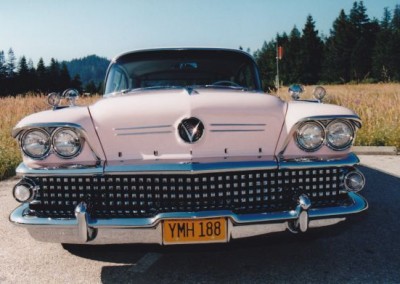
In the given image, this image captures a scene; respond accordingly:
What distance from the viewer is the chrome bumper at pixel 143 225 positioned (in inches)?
92.2

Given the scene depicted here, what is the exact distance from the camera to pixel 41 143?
2529mm

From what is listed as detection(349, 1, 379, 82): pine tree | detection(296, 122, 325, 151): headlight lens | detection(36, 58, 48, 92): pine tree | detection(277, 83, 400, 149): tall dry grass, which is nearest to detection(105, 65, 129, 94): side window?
detection(296, 122, 325, 151): headlight lens

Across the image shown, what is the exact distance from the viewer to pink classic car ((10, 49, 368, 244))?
7.80ft

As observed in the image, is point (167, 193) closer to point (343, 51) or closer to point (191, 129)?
point (191, 129)

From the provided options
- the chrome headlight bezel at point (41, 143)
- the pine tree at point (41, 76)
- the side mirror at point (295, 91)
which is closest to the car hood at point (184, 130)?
the chrome headlight bezel at point (41, 143)

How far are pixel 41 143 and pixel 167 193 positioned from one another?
79 cm

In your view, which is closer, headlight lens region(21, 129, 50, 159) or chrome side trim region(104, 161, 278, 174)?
chrome side trim region(104, 161, 278, 174)

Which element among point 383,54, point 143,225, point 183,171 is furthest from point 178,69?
point 383,54

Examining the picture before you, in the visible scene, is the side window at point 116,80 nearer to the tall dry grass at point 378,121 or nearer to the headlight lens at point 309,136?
the headlight lens at point 309,136

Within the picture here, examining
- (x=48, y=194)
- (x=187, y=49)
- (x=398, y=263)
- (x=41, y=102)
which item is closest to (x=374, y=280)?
(x=398, y=263)

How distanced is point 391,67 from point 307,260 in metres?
62.1

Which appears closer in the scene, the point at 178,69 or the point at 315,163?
the point at 315,163

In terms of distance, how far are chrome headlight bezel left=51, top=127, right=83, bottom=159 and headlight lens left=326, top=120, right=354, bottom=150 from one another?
1485 mm

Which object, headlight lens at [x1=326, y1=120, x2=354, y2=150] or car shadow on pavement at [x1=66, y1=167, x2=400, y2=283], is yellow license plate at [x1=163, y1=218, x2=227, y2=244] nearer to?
car shadow on pavement at [x1=66, y1=167, x2=400, y2=283]
